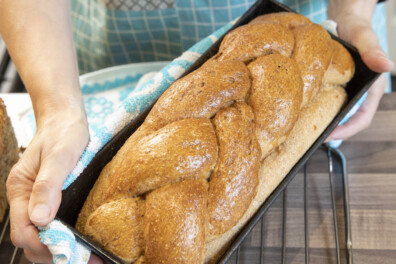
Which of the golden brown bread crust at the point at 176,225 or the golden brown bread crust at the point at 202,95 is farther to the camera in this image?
the golden brown bread crust at the point at 202,95

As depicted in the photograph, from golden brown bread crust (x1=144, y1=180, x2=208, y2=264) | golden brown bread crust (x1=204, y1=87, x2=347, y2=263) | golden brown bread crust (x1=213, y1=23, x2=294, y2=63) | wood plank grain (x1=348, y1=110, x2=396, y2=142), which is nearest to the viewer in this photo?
golden brown bread crust (x1=144, y1=180, x2=208, y2=264)

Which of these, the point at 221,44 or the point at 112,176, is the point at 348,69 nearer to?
the point at 221,44

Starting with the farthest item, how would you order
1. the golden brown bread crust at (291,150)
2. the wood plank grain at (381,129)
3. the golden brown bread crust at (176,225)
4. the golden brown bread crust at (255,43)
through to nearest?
the wood plank grain at (381,129) → the golden brown bread crust at (255,43) → the golden brown bread crust at (291,150) → the golden brown bread crust at (176,225)

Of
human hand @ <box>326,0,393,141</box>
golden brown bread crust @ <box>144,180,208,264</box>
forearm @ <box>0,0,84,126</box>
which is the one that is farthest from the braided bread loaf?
forearm @ <box>0,0,84,126</box>

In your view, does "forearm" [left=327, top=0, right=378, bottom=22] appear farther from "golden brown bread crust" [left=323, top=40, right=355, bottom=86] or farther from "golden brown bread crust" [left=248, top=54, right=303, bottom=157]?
"golden brown bread crust" [left=248, top=54, right=303, bottom=157]

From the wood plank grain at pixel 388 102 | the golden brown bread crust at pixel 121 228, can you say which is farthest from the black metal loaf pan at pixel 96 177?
the wood plank grain at pixel 388 102

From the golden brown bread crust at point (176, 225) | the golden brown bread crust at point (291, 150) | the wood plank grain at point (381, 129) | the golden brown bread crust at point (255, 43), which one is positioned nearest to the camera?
the golden brown bread crust at point (176, 225)

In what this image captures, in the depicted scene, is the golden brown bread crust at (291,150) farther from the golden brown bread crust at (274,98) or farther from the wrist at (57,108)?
the wrist at (57,108)
